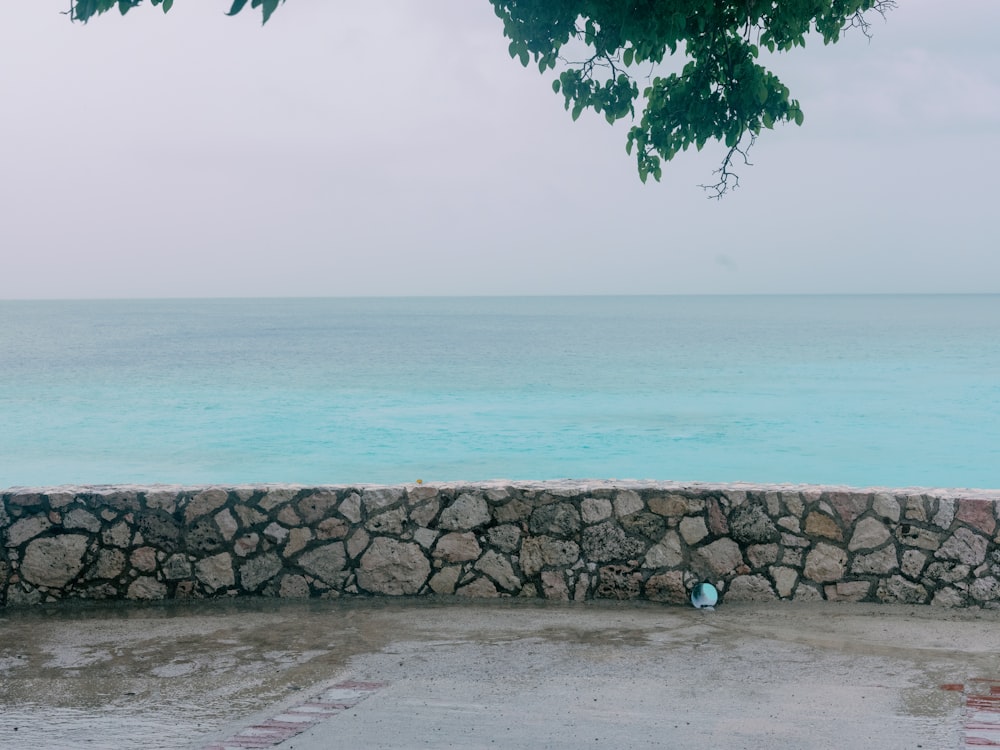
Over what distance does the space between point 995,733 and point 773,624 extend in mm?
2250

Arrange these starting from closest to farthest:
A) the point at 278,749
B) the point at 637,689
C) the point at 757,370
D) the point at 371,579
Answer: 1. the point at 278,749
2. the point at 637,689
3. the point at 371,579
4. the point at 757,370

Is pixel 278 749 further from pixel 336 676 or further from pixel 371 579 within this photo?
pixel 371 579

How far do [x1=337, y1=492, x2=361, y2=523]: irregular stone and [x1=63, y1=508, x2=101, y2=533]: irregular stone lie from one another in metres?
1.76

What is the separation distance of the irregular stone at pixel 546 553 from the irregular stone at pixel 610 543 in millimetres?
114

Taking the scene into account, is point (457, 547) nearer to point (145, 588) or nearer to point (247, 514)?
point (247, 514)

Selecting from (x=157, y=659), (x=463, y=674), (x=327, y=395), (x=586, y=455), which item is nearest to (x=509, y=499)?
(x=463, y=674)

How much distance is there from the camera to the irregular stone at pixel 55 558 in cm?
787

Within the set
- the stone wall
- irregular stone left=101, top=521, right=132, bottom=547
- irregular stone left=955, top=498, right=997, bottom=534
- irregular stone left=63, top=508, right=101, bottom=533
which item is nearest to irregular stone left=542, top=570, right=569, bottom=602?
the stone wall

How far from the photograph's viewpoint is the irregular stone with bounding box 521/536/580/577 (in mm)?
7863

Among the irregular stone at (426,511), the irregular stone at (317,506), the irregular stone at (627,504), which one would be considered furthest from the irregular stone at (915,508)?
the irregular stone at (317,506)

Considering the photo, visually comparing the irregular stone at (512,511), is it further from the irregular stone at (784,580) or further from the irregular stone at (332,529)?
the irregular stone at (784,580)

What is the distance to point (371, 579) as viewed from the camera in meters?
7.92

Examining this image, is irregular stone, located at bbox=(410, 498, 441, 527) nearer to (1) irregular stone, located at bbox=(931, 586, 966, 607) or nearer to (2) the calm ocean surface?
(1) irregular stone, located at bbox=(931, 586, 966, 607)

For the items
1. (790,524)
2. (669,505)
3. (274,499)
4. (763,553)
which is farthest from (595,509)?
(274,499)
